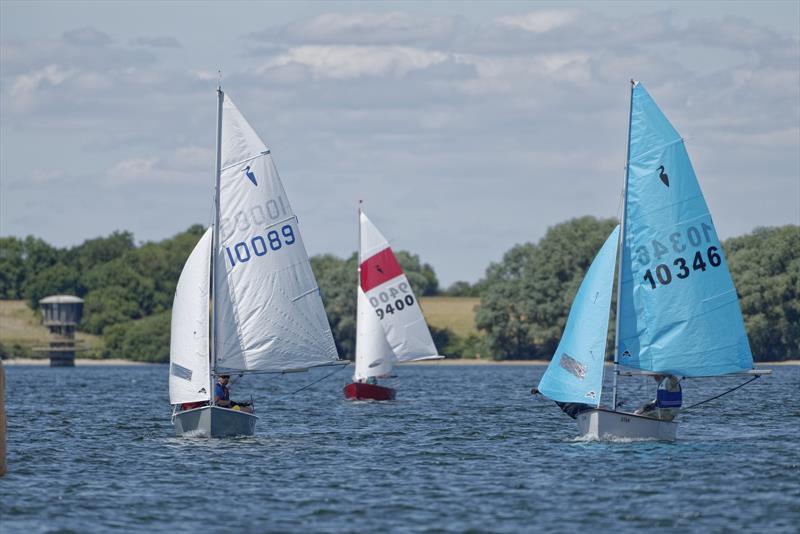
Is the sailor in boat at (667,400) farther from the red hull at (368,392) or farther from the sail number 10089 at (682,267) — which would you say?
the red hull at (368,392)

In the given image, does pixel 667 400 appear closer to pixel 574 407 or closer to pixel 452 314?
pixel 574 407

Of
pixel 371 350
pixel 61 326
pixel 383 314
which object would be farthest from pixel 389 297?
pixel 61 326

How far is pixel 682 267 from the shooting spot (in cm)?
4094

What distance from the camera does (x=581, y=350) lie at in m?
41.1

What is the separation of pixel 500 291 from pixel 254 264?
10293cm

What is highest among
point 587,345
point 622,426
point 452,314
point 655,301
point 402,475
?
point 452,314

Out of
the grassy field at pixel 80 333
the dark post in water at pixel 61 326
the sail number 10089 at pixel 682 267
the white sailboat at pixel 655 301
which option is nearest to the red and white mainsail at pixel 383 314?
the white sailboat at pixel 655 301

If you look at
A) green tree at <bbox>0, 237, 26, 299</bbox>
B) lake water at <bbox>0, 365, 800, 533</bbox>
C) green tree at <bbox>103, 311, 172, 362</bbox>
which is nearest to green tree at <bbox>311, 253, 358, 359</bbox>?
green tree at <bbox>103, 311, 172, 362</bbox>

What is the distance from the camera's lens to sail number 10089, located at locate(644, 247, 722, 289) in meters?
40.9

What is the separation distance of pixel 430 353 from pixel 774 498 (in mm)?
40380

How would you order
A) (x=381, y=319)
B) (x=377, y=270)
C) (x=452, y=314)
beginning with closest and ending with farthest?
(x=381, y=319) → (x=377, y=270) → (x=452, y=314)

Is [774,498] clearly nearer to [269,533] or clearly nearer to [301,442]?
[269,533]

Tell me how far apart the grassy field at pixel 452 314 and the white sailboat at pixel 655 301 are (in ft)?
388

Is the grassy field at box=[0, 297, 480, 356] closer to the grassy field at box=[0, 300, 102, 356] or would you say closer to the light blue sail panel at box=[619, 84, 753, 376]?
the grassy field at box=[0, 300, 102, 356]
